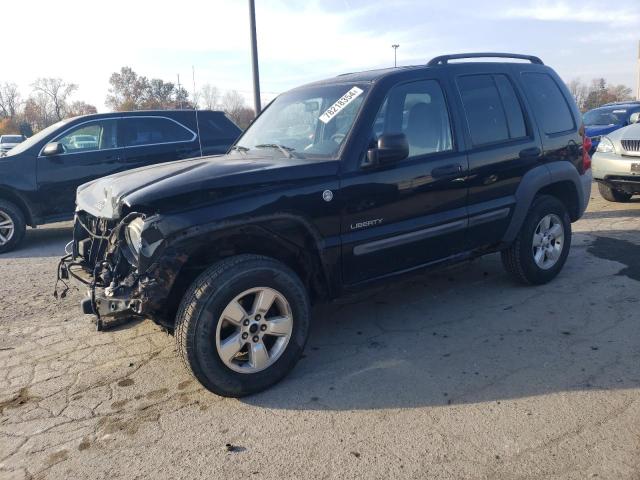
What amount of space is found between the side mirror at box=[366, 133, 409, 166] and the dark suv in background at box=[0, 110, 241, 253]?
4.67 metres

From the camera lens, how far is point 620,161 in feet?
25.8

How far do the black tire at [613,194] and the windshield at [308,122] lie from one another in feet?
21.4

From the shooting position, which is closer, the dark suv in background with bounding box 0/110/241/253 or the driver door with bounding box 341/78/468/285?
the driver door with bounding box 341/78/468/285

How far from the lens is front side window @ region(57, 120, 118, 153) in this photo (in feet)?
25.0

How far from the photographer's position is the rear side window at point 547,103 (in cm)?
466

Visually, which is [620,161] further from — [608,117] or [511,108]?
[608,117]

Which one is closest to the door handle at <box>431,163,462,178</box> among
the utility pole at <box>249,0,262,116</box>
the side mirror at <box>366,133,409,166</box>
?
the side mirror at <box>366,133,409,166</box>

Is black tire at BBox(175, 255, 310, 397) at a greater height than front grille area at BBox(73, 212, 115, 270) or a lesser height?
lesser

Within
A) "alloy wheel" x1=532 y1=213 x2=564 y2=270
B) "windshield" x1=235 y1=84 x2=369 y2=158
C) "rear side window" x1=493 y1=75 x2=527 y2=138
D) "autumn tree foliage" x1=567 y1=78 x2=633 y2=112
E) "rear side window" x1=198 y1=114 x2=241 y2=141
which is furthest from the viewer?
"autumn tree foliage" x1=567 y1=78 x2=633 y2=112

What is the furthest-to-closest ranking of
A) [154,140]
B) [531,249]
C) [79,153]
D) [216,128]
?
[216,128]
[154,140]
[79,153]
[531,249]

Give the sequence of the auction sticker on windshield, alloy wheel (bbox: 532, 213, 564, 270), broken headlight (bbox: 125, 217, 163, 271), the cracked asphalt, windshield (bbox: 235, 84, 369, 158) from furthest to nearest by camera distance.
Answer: alloy wheel (bbox: 532, 213, 564, 270) → the auction sticker on windshield → windshield (bbox: 235, 84, 369, 158) → broken headlight (bbox: 125, 217, 163, 271) → the cracked asphalt

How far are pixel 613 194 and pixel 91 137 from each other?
28.1 ft

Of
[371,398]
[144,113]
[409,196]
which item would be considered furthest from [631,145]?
[144,113]

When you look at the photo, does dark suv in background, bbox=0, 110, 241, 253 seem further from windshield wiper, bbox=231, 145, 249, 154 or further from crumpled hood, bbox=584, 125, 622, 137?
crumpled hood, bbox=584, 125, 622, 137
